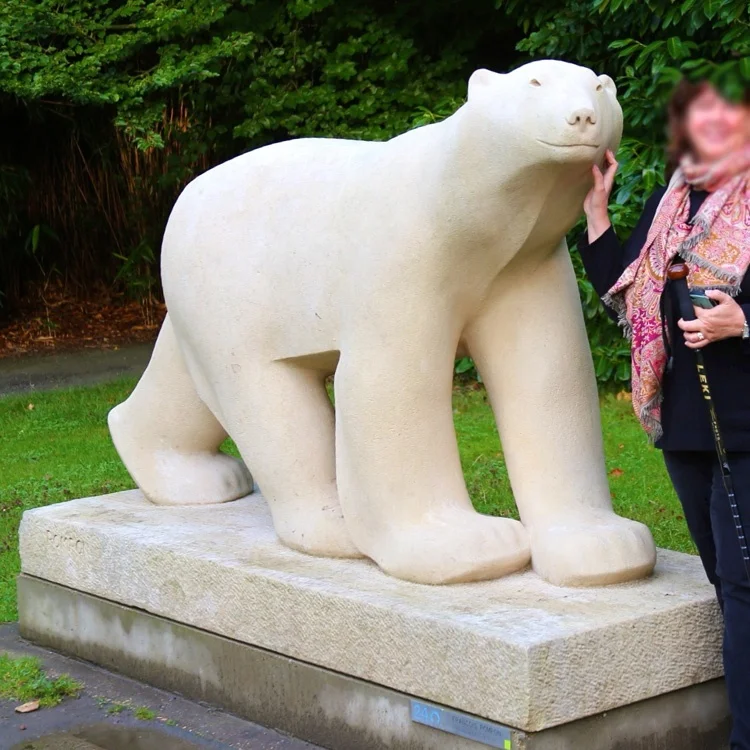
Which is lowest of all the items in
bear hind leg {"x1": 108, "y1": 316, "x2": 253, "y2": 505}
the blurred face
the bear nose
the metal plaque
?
the metal plaque

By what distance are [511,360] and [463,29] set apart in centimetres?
730

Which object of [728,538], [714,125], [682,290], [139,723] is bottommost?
[139,723]

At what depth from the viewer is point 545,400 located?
3.64 metres

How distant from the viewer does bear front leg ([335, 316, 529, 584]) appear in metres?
3.58

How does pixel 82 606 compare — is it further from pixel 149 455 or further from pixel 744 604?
pixel 744 604

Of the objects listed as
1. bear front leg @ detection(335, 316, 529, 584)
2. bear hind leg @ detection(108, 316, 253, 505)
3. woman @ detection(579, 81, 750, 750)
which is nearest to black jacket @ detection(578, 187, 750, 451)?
woman @ detection(579, 81, 750, 750)

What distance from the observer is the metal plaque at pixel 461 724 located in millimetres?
3148

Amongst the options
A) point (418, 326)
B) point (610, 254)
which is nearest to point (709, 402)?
point (610, 254)

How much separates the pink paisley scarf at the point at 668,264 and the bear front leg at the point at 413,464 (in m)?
0.63

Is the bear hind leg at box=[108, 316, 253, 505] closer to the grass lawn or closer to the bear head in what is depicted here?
the grass lawn

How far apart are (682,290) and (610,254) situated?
0.30m

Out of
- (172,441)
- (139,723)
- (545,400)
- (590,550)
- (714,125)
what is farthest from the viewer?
(172,441)

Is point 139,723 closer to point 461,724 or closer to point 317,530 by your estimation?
point 317,530

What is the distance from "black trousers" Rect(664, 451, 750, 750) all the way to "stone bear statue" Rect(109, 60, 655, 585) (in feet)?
1.34
